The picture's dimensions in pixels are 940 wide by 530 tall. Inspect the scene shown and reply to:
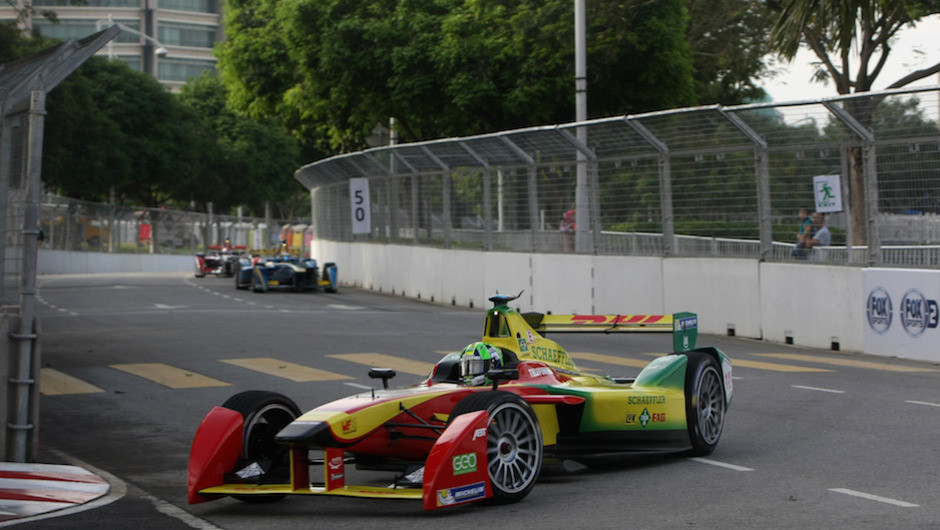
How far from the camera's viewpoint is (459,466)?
7.17 m

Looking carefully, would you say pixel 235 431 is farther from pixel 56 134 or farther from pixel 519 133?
pixel 56 134

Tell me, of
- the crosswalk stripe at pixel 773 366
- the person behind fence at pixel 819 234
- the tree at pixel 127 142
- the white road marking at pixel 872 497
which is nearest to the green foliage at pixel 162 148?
the tree at pixel 127 142

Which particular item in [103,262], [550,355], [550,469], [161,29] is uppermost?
[161,29]

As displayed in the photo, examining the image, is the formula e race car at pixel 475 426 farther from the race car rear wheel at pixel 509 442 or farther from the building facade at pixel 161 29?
the building facade at pixel 161 29

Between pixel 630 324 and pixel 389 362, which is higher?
pixel 630 324

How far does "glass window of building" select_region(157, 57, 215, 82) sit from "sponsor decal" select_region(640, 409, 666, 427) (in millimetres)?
102284

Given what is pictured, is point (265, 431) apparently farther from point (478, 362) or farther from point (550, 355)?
point (550, 355)

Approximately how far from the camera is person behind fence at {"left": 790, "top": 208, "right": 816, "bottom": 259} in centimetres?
1780

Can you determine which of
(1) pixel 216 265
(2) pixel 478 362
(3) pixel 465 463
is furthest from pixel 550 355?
(1) pixel 216 265

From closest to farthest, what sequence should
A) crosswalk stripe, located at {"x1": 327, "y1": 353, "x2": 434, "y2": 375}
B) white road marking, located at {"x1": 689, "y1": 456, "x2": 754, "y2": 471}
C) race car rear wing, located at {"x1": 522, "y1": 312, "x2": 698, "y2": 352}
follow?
white road marking, located at {"x1": 689, "y1": 456, "x2": 754, "y2": 471}, race car rear wing, located at {"x1": 522, "y1": 312, "x2": 698, "y2": 352}, crosswalk stripe, located at {"x1": 327, "y1": 353, "x2": 434, "y2": 375}

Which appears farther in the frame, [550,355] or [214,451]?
[550,355]

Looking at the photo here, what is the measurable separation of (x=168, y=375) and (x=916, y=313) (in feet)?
29.6

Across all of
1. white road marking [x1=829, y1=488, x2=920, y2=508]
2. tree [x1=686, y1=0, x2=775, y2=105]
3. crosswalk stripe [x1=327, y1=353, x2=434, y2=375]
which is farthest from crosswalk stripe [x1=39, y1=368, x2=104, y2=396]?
tree [x1=686, y1=0, x2=775, y2=105]

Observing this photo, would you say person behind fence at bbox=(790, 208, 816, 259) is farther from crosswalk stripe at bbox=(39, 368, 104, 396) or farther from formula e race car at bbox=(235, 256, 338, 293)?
formula e race car at bbox=(235, 256, 338, 293)
